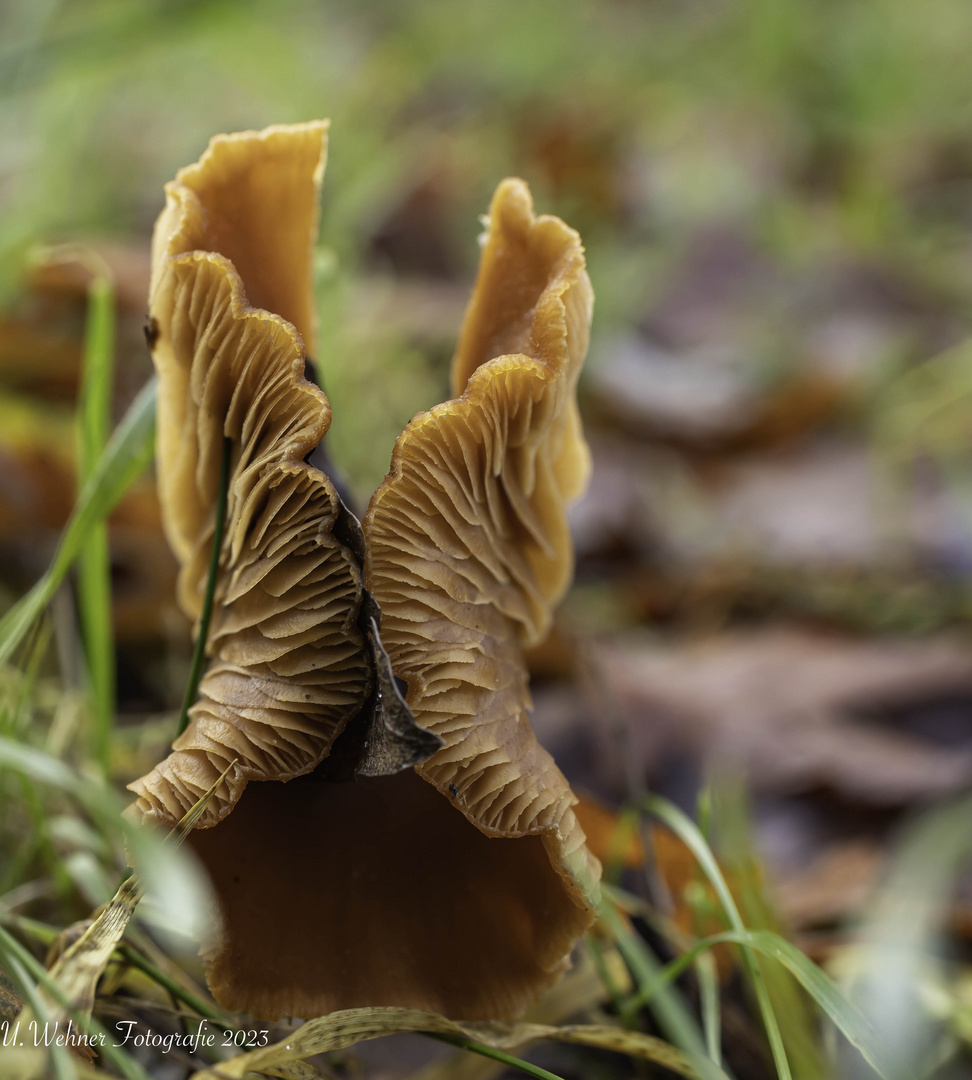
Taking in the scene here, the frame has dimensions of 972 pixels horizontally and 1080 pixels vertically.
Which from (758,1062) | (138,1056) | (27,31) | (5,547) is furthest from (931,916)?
(27,31)

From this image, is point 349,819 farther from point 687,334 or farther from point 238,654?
point 687,334

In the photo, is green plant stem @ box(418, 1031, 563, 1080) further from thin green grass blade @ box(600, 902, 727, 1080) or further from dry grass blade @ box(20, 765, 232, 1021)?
dry grass blade @ box(20, 765, 232, 1021)

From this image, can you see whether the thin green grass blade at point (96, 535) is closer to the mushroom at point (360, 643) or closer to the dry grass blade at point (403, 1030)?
the mushroom at point (360, 643)

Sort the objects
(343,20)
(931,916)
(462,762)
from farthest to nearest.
→ (343,20), (931,916), (462,762)

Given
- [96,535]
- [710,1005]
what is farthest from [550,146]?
[710,1005]

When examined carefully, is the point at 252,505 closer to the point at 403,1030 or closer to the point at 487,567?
the point at 487,567

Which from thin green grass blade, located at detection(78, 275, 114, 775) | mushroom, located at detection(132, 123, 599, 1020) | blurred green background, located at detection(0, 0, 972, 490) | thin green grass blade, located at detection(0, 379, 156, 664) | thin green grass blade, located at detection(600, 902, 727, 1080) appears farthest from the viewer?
blurred green background, located at detection(0, 0, 972, 490)

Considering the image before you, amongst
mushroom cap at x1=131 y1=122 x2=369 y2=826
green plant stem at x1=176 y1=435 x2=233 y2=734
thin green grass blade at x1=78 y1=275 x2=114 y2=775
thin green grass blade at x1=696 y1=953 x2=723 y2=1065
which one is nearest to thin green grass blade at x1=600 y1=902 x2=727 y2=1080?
thin green grass blade at x1=696 y1=953 x2=723 y2=1065
